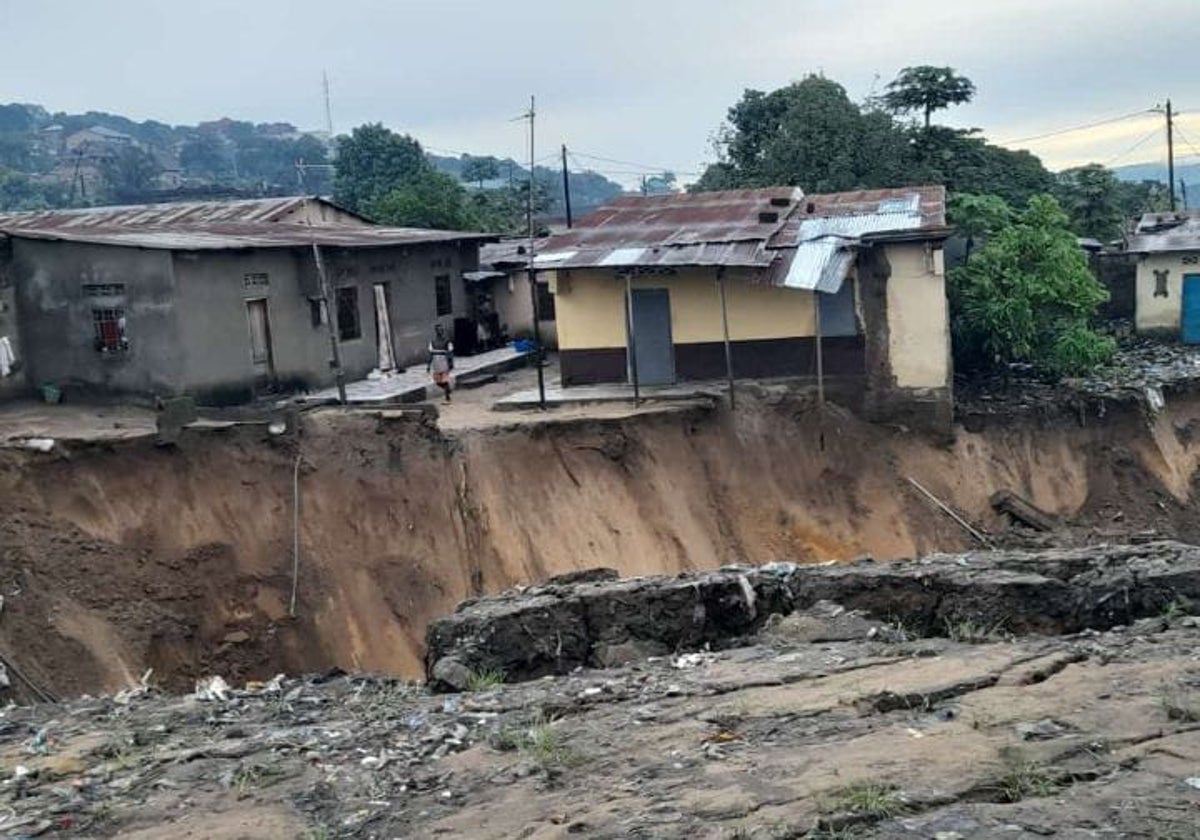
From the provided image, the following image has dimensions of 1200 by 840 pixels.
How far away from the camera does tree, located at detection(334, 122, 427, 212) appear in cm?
4769

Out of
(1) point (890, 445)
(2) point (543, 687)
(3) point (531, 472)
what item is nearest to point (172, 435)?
(3) point (531, 472)

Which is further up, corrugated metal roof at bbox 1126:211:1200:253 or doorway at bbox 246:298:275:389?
corrugated metal roof at bbox 1126:211:1200:253

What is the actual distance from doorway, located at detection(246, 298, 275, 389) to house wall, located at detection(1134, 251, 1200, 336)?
1882 cm

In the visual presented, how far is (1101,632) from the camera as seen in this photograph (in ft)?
31.4

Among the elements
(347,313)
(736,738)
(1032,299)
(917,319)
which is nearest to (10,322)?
(347,313)

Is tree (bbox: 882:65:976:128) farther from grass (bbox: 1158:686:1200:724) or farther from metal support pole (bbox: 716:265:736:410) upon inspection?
grass (bbox: 1158:686:1200:724)

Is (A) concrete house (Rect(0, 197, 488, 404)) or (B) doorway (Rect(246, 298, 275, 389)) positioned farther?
(B) doorway (Rect(246, 298, 275, 389))

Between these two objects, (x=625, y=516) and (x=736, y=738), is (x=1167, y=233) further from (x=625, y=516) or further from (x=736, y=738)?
(x=736, y=738)

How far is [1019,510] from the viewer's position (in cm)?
1834

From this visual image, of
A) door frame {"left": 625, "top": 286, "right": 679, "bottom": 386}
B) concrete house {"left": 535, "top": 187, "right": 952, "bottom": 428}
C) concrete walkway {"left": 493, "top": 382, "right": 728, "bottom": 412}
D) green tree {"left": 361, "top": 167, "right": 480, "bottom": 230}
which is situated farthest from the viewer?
green tree {"left": 361, "top": 167, "right": 480, "bottom": 230}

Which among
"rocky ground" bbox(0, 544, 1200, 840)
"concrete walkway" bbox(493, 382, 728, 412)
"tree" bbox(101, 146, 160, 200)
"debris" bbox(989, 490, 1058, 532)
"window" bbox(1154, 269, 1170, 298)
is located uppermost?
"tree" bbox(101, 146, 160, 200)

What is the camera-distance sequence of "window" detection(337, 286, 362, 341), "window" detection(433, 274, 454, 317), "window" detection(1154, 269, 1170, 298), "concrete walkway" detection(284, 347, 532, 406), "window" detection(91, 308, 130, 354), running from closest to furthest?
1. "window" detection(91, 308, 130, 354)
2. "concrete walkway" detection(284, 347, 532, 406)
3. "window" detection(337, 286, 362, 341)
4. "window" detection(433, 274, 454, 317)
5. "window" detection(1154, 269, 1170, 298)

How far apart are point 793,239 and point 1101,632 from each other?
9498 millimetres

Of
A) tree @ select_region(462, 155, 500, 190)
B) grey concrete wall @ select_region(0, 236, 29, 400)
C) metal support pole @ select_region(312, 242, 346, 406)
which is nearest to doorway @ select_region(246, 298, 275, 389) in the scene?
metal support pole @ select_region(312, 242, 346, 406)
